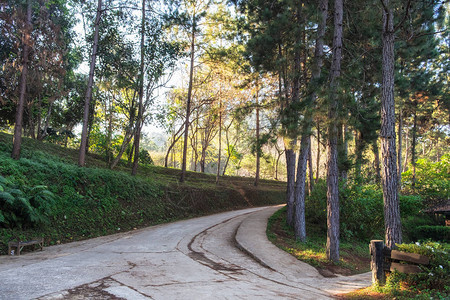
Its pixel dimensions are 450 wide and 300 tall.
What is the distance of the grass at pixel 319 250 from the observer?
26.7 feet

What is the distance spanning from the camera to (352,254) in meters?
11.0

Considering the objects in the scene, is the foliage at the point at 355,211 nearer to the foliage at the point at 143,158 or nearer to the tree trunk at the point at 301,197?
the tree trunk at the point at 301,197

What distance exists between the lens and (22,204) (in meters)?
8.19

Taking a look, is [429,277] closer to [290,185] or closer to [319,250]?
[319,250]

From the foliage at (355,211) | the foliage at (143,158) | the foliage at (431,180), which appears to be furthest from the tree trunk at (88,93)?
the foliage at (431,180)

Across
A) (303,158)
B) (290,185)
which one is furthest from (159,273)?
(290,185)

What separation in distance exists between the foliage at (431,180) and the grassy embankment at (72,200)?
15.5 meters

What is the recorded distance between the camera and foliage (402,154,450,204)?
64.2 ft

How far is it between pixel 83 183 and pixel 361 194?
495 inches

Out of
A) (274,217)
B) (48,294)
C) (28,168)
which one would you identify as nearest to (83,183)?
(28,168)

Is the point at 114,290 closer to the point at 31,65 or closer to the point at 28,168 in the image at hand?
the point at 28,168

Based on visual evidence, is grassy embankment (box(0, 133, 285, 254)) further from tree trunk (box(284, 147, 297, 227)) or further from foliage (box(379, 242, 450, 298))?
foliage (box(379, 242, 450, 298))

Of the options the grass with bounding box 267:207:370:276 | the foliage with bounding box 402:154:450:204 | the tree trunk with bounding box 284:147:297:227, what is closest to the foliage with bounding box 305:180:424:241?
the grass with bounding box 267:207:370:276

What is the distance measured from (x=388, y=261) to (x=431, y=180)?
19.1 meters
